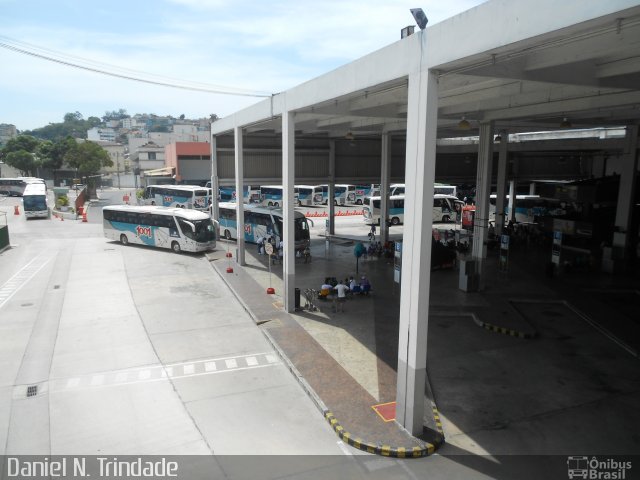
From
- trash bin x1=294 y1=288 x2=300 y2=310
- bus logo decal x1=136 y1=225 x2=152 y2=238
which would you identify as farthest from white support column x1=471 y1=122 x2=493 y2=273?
bus logo decal x1=136 y1=225 x2=152 y2=238

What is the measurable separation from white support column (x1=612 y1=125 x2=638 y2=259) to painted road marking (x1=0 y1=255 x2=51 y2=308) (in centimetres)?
2366

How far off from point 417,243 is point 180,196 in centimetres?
3741

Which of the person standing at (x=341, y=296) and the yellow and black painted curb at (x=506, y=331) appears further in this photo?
the person standing at (x=341, y=296)

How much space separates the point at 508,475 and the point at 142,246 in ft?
78.5

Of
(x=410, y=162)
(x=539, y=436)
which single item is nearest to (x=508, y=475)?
(x=539, y=436)

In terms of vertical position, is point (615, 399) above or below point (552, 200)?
below

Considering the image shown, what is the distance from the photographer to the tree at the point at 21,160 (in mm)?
69250

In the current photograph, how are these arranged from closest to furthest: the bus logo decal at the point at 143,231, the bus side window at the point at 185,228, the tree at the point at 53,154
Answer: the bus side window at the point at 185,228 < the bus logo decal at the point at 143,231 < the tree at the point at 53,154

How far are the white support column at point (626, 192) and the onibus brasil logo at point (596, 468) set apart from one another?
48.5 ft

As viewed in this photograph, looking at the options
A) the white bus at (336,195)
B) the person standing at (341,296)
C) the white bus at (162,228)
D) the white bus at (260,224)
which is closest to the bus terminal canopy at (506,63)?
the person standing at (341,296)

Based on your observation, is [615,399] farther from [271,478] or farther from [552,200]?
[552,200]

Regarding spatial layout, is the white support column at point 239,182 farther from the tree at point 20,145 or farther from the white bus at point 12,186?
the tree at point 20,145

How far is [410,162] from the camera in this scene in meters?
7.47

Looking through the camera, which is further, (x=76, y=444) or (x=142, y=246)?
(x=142, y=246)
